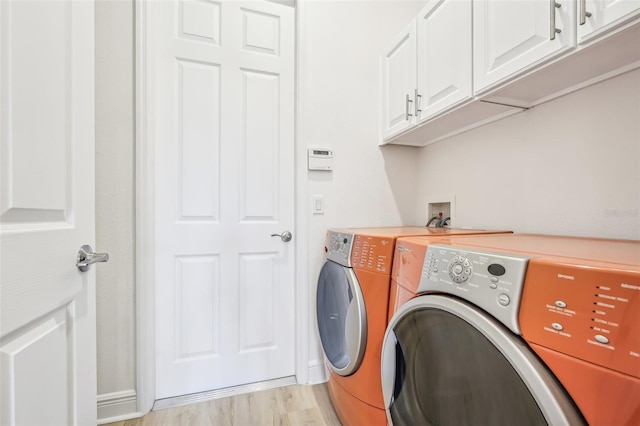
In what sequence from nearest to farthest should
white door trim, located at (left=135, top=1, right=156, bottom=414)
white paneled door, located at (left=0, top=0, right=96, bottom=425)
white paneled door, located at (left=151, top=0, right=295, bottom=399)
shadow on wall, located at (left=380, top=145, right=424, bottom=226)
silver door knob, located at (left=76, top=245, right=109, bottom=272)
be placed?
white paneled door, located at (left=0, top=0, right=96, bottom=425), silver door knob, located at (left=76, top=245, right=109, bottom=272), white door trim, located at (left=135, top=1, right=156, bottom=414), white paneled door, located at (left=151, top=0, right=295, bottom=399), shadow on wall, located at (left=380, top=145, right=424, bottom=226)

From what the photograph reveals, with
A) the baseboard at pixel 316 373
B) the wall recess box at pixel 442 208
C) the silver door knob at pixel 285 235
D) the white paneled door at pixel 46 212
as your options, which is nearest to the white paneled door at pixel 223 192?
the silver door knob at pixel 285 235

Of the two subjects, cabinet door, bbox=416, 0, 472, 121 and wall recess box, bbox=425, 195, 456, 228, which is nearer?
cabinet door, bbox=416, 0, 472, 121

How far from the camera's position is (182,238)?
1.53m

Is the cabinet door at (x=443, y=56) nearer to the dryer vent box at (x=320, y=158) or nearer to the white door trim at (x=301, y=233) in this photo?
the dryer vent box at (x=320, y=158)

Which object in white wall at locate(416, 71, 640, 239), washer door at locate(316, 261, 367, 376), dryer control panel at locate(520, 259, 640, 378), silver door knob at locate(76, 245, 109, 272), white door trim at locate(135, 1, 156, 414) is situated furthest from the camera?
white door trim at locate(135, 1, 156, 414)

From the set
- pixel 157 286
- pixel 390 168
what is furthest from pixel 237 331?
pixel 390 168

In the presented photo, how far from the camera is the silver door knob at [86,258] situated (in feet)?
2.33

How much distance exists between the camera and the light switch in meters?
1.70

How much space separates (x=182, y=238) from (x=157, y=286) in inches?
11.2

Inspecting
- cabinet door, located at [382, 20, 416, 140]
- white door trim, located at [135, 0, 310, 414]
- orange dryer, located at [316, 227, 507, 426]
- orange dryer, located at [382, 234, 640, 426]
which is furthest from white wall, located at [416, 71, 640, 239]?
white door trim, located at [135, 0, 310, 414]

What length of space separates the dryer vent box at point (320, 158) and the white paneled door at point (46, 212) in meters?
1.08

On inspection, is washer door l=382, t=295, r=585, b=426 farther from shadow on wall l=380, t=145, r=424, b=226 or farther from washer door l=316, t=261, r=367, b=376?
shadow on wall l=380, t=145, r=424, b=226

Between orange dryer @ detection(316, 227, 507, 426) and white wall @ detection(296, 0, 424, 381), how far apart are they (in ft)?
1.12

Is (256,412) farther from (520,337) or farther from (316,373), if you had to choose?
(520,337)
